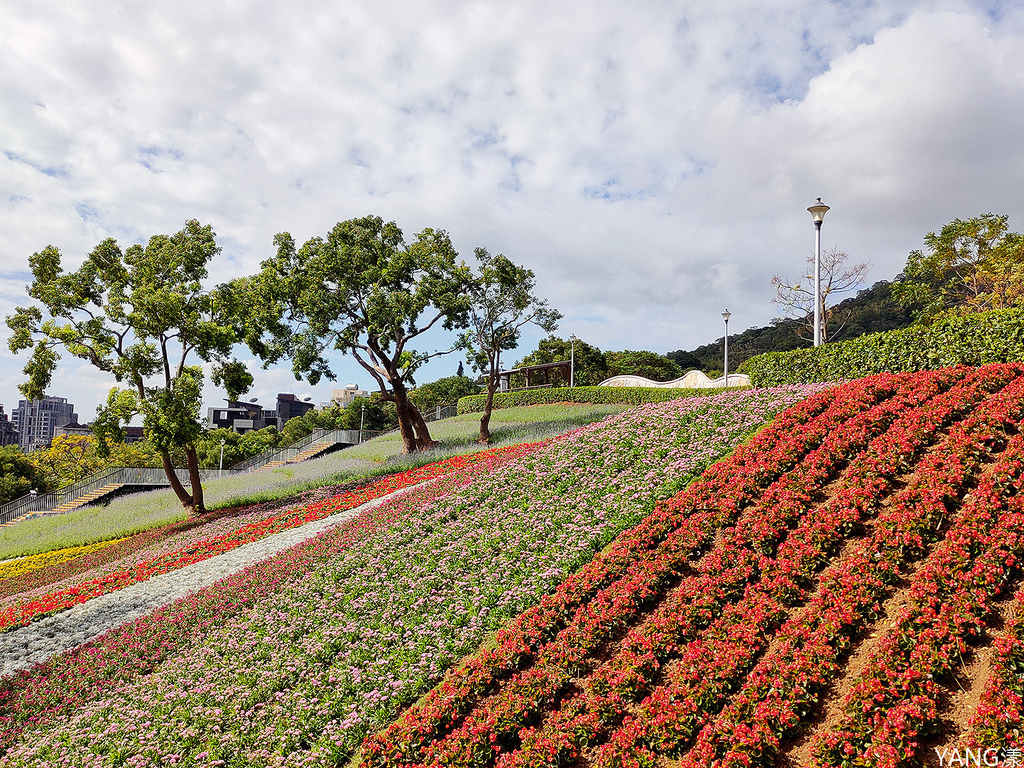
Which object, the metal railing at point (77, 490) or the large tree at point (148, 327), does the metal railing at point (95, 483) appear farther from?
the large tree at point (148, 327)

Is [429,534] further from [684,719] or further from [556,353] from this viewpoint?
[556,353]

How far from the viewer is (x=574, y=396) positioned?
3956 centimetres

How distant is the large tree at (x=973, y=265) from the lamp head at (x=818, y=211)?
53.1ft

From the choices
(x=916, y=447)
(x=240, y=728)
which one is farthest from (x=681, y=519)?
(x=240, y=728)

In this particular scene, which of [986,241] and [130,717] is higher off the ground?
[986,241]

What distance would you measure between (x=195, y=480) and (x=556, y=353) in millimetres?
48035

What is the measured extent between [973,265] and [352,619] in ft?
109

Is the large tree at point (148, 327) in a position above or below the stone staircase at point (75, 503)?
above

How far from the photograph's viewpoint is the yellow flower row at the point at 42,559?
1542cm

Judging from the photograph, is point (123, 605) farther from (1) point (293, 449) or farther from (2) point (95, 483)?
(1) point (293, 449)

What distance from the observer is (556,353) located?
64125mm

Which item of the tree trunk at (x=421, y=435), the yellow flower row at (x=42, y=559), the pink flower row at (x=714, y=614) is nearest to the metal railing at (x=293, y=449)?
the tree trunk at (x=421, y=435)

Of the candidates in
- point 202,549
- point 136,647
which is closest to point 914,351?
point 136,647

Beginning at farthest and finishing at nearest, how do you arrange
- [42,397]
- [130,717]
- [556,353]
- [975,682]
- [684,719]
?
1. [556,353]
2. [42,397]
3. [130,717]
4. [684,719]
5. [975,682]
